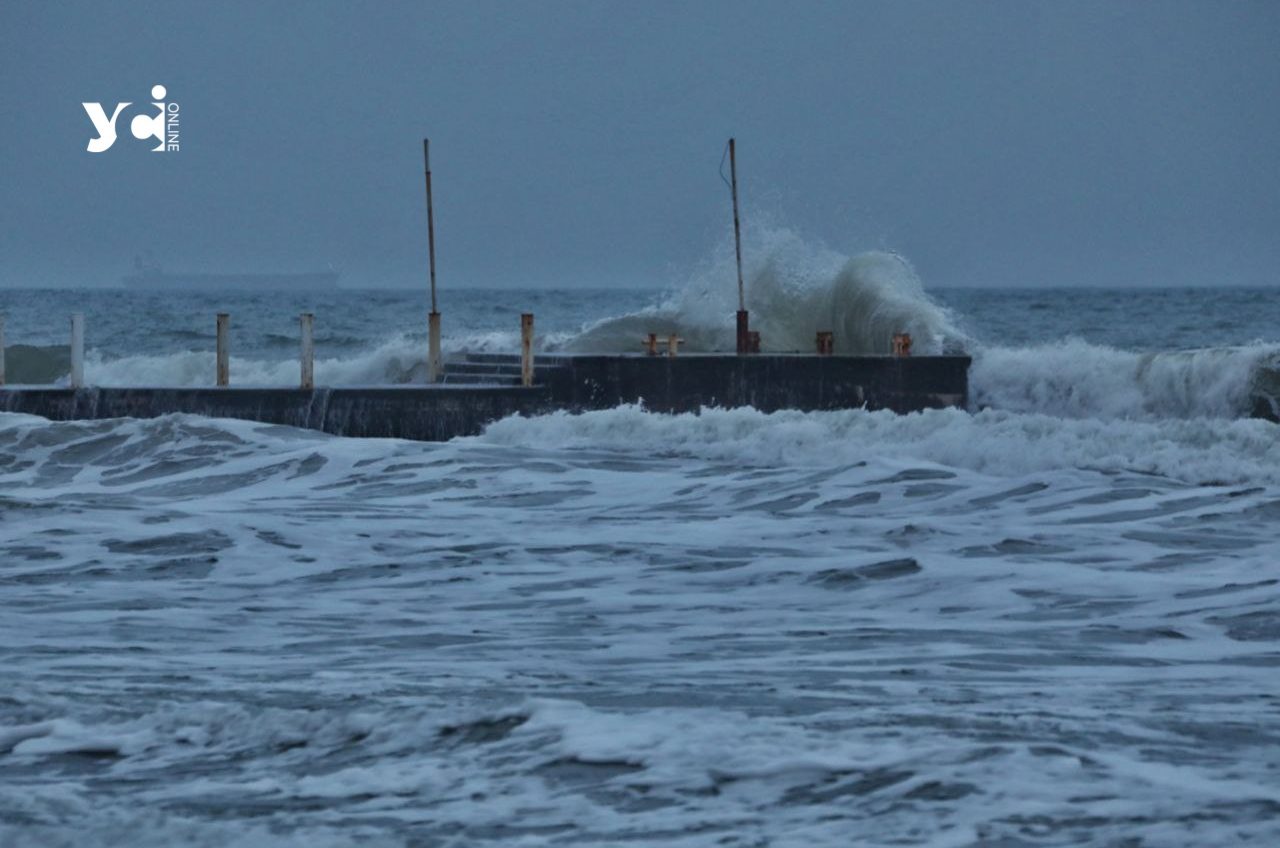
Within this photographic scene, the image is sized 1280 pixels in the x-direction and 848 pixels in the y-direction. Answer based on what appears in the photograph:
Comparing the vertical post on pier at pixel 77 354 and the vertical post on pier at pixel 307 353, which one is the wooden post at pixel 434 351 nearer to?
the vertical post on pier at pixel 307 353

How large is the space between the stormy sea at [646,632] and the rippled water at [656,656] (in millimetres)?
26

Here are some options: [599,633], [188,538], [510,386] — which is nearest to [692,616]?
[599,633]

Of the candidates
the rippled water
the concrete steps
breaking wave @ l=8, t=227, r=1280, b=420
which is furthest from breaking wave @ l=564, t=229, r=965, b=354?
the rippled water

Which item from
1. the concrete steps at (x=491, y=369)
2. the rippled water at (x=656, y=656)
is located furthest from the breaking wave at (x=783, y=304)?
the rippled water at (x=656, y=656)

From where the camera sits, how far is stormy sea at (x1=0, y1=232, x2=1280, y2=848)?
17.0 feet

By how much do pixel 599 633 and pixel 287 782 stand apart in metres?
2.93

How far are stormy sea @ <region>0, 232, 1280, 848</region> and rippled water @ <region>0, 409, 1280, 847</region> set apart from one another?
0.09 feet

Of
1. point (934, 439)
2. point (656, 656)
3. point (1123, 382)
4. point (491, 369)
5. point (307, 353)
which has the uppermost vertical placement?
point (307, 353)

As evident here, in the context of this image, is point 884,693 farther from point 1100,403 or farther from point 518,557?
point 1100,403

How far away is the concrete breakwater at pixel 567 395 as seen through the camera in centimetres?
1977

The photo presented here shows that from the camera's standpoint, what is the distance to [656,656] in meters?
7.57

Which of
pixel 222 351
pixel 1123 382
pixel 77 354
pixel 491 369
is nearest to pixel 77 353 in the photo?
pixel 77 354

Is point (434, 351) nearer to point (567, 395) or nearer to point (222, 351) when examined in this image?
point (567, 395)

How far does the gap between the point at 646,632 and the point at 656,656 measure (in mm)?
654
